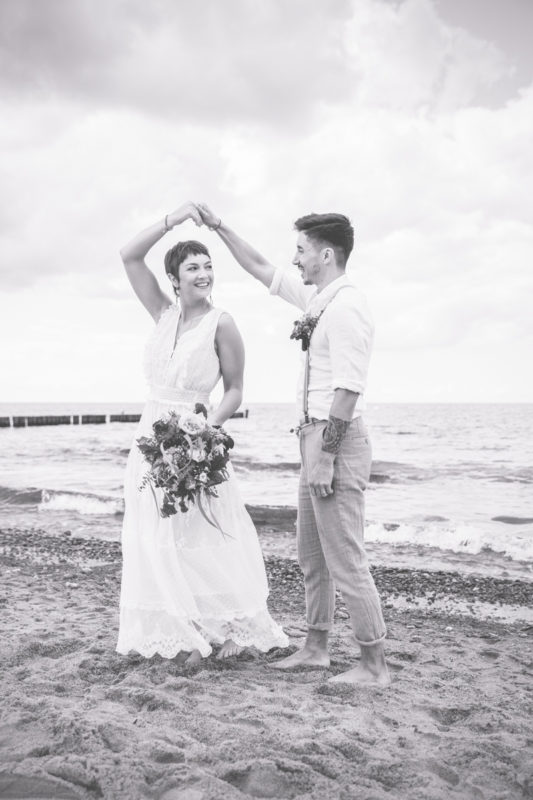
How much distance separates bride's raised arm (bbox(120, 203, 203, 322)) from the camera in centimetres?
394

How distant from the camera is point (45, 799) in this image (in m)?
2.29

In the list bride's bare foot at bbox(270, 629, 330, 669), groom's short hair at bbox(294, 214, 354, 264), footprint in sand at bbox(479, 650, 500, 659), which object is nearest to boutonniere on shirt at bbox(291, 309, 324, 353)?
groom's short hair at bbox(294, 214, 354, 264)

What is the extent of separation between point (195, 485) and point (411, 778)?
5.82 ft

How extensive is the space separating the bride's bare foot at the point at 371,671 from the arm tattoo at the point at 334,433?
1.18 metres

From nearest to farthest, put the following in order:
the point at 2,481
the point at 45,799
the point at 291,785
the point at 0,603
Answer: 1. the point at 45,799
2. the point at 291,785
3. the point at 0,603
4. the point at 2,481

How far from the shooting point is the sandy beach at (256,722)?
245 centimetres

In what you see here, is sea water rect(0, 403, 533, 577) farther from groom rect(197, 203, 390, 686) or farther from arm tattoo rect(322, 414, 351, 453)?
arm tattoo rect(322, 414, 351, 453)

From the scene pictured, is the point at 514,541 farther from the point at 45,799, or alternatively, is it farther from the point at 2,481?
the point at 2,481

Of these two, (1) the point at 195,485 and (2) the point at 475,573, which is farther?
(2) the point at 475,573

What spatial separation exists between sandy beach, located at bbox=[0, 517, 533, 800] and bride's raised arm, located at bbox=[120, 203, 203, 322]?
2.29 metres

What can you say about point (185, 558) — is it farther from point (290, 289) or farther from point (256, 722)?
point (290, 289)

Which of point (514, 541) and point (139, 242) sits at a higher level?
point (139, 242)

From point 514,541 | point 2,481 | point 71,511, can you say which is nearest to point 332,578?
point 514,541

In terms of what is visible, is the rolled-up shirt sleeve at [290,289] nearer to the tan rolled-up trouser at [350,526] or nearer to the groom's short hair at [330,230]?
the groom's short hair at [330,230]
